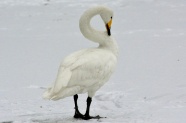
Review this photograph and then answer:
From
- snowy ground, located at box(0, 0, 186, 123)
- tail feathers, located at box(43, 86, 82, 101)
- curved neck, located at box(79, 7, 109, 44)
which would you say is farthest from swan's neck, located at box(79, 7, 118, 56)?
tail feathers, located at box(43, 86, 82, 101)

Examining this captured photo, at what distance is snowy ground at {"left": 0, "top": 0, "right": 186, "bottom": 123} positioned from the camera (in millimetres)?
7043

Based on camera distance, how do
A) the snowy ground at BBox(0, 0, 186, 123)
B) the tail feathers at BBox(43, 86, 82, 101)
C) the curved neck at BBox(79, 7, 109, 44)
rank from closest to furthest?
the tail feathers at BBox(43, 86, 82, 101)
the curved neck at BBox(79, 7, 109, 44)
the snowy ground at BBox(0, 0, 186, 123)

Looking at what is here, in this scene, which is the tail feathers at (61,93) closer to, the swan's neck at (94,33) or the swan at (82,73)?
the swan at (82,73)

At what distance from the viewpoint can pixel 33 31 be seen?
43.2ft

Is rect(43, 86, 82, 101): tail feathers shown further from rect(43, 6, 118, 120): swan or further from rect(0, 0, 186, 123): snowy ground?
rect(0, 0, 186, 123): snowy ground

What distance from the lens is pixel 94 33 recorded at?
276 inches

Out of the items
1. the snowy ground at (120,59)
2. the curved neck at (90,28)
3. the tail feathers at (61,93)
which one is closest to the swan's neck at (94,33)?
the curved neck at (90,28)

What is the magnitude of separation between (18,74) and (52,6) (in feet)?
22.4

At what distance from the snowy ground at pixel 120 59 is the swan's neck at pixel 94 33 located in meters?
0.71

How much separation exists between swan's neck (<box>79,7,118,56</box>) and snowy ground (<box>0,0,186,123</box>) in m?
0.71

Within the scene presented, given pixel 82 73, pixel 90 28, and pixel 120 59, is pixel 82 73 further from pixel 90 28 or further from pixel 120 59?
pixel 120 59

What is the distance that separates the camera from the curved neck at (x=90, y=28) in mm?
6941

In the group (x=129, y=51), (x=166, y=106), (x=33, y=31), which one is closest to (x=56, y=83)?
(x=166, y=106)

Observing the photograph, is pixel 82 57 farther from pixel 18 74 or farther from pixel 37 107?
pixel 18 74
